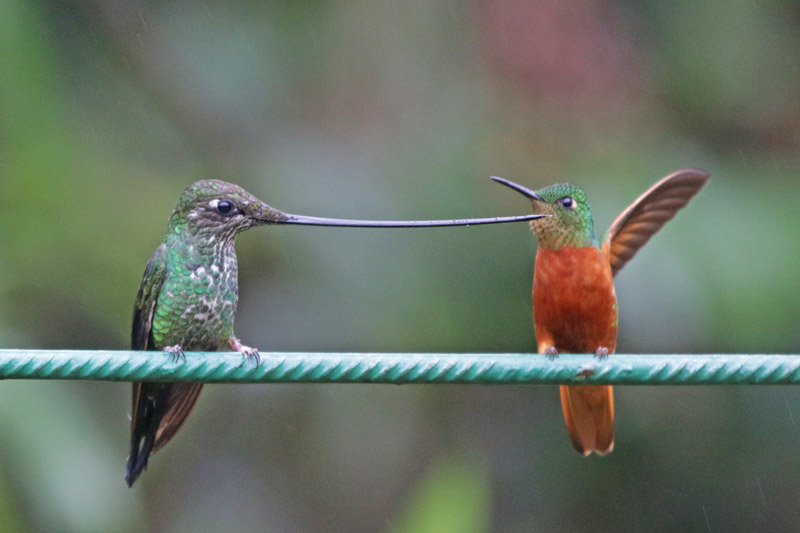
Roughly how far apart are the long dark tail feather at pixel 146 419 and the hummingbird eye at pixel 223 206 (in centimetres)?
59

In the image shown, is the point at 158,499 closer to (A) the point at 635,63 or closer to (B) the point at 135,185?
(B) the point at 135,185

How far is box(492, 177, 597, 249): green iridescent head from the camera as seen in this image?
3.44 metres

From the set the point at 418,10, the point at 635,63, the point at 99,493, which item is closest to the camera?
the point at 99,493

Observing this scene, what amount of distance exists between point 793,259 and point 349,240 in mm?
2157

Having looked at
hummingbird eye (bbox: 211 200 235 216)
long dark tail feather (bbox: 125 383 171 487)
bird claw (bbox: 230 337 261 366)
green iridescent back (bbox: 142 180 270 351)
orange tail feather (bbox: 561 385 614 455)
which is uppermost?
hummingbird eye (bbox: 211 200 235 216)

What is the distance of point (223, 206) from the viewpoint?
3.00 m

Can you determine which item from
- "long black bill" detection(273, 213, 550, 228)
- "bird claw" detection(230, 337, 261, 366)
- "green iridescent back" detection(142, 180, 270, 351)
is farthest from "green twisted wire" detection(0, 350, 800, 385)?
→ "green iridescent back" detection(142, 180, 270, 351)

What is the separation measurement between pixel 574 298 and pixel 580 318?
8cm

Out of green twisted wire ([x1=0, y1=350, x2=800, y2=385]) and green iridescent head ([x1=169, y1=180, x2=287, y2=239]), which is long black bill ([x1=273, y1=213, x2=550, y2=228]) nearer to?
green iridescent head ([x1=169, y1=180, x2=287, y2=239])

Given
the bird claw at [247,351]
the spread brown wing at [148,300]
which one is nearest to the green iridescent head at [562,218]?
the bird claw at [247,351]

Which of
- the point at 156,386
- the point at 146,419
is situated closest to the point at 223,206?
the point at 156,386

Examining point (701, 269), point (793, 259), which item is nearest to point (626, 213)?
point (701, 269)

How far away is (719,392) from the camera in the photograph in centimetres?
469

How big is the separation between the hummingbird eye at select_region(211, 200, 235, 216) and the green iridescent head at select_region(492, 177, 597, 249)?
100 centimetres
